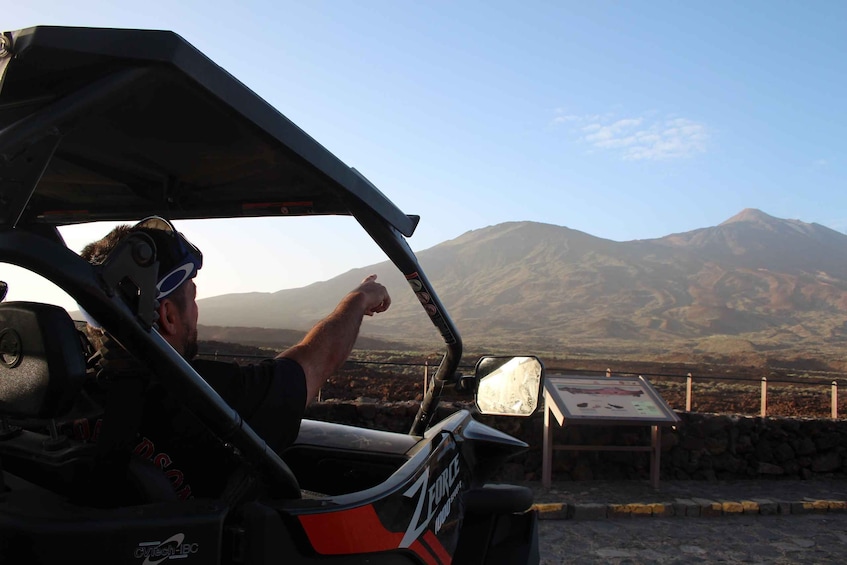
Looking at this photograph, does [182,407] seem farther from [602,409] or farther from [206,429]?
[602,409]

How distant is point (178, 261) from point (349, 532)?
0.73 metres

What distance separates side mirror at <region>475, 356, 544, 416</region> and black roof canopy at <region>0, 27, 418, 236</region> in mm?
829

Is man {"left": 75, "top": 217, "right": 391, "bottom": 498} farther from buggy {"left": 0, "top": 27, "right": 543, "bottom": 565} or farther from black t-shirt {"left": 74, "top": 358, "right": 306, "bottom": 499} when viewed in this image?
buggy {"left": 0, "top": 27, "right": 543, "bottom": 565}

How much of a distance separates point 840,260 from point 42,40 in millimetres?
210273

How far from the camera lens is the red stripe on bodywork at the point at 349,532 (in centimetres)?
157

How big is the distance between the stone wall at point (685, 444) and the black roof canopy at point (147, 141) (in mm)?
6593

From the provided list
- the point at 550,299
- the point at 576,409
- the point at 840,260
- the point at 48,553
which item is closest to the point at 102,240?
the point at 48,553

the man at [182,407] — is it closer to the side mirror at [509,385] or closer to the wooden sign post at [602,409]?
the side mirror at [509,385]

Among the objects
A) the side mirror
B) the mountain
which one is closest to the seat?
the side mirror

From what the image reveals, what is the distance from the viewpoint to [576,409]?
8.45 meters

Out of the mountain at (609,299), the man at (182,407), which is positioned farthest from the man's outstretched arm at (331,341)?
the mountain at (609,299)

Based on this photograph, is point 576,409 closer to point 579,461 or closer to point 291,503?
point 579,461

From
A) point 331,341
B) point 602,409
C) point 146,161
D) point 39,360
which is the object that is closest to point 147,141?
point 146,161

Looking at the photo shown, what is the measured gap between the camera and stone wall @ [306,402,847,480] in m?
9.34
